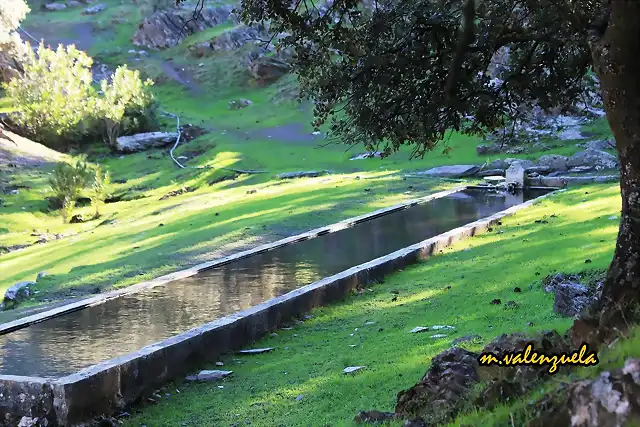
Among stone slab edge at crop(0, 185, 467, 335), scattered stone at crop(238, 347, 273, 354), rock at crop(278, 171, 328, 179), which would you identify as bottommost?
scattered stone at crop(238, 347, 273, 354)

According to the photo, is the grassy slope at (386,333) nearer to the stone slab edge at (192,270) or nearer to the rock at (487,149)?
the stone slab edge at (192,270)

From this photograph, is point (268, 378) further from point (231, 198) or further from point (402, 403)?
point (231, 198)

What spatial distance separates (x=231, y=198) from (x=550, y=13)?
17649mm

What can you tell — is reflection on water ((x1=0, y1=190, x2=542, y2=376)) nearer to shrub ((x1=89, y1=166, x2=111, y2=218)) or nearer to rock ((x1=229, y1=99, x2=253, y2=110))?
shrub ((x1=89, y1=166, x2=111, y2=218))

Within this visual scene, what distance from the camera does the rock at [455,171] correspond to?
26.9 metres

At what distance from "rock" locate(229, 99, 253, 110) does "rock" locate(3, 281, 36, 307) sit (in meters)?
39.2

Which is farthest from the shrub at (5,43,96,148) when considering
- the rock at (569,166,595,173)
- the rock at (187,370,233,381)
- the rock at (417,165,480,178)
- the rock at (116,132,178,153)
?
the rock at (187,370,233,381)

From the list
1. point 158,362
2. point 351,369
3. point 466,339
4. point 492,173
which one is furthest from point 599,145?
point 158,362

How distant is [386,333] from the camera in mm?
8992

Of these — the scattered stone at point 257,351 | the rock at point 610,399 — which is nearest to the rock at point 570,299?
the scattered stone at point 257,351

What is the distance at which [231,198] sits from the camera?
23938 millimetres

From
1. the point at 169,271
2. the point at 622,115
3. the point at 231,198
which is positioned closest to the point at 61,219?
the point at 231,198

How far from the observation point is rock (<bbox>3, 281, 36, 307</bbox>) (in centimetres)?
1295

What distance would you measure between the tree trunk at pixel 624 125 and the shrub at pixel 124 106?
4028cm
